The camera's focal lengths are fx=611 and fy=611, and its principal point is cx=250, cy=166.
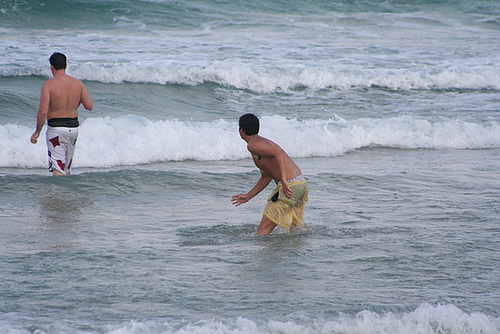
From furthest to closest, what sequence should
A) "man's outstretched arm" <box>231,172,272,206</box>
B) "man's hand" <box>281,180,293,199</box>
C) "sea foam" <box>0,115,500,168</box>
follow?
1. "sea foam" <box>0,115,500,168</box>
2. "man's outstretched arm" <box>231,172,272,206</box>
3. "man's hand" <box>281,180,293,199</box>

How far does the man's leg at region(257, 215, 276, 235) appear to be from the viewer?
18.5 feet

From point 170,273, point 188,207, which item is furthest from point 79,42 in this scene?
point 170,273

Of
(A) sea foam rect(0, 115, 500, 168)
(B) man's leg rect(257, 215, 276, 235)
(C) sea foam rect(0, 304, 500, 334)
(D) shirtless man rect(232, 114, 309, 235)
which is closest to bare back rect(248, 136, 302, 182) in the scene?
(D) shirtless man rect(232, 114, 309, 235)

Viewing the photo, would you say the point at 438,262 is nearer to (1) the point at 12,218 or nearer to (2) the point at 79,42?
(1) the point at 12,218

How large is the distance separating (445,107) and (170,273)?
1177cm

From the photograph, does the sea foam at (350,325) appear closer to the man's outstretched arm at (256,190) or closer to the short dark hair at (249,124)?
→ the man's outstretched arm at (256,190)

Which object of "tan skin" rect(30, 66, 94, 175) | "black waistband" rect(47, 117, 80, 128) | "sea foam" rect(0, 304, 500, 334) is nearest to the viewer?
"sea foam" rect(0, 304, 500, 334)

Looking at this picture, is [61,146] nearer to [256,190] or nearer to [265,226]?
[256,190]

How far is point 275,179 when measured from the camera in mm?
5648

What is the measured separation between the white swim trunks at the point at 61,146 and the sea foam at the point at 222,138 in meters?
2.17

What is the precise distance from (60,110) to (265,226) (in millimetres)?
2851

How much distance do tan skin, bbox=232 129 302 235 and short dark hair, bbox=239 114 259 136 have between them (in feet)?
0.18

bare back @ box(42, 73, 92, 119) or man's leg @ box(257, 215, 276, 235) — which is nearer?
man's leg @ box(257, 215, 276, 235)

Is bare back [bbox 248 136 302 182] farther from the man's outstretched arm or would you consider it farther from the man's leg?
the man's leg
